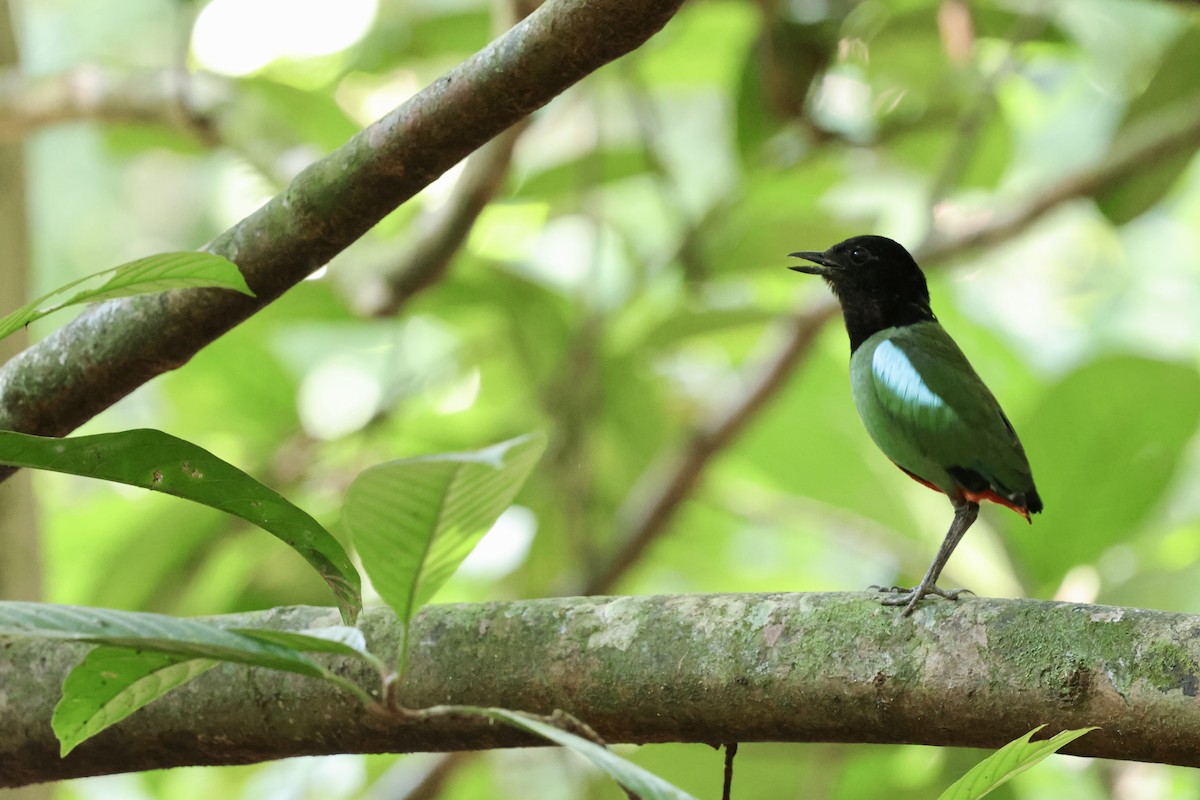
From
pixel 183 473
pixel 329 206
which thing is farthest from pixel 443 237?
pixel 183 473

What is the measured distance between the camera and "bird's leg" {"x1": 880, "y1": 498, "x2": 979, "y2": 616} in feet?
4.05

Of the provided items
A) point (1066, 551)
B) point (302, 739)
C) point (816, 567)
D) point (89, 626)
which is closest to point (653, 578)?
point (816, 567)

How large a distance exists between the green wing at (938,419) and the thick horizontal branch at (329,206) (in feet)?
2.57

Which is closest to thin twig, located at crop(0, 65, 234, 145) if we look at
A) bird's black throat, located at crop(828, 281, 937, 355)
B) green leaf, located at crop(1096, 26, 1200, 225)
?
bird's black throat, located at crop(828, 281, 937, 355)

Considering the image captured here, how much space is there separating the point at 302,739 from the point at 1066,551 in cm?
196

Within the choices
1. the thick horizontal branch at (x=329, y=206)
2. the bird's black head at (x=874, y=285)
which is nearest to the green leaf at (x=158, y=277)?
the thick horizontal branch at (x=329, y=206)

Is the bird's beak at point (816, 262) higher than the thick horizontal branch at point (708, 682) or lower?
higher

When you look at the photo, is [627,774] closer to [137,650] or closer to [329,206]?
[137,650]

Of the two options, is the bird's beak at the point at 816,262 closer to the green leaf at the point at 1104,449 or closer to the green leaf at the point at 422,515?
the green leaf at the point at 1104,449

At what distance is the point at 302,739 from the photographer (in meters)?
1.32

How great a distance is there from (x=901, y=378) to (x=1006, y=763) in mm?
892

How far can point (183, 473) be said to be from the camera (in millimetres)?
1106

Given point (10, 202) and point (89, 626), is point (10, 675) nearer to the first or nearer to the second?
point (89, 626)

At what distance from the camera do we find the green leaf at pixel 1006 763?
95 centimetres
